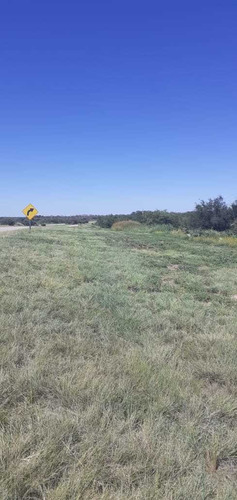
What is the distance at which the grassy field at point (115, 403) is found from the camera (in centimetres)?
208

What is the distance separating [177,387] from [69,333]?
1.99 metres

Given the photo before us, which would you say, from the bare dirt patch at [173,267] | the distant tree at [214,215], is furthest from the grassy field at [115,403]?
the distant tree at [214,215]

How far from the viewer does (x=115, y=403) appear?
2867 mm

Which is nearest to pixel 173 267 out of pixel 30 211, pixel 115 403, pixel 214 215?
pixel 115 403

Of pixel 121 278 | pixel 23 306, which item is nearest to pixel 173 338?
pixel 23 306

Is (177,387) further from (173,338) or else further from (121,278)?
(121,278)

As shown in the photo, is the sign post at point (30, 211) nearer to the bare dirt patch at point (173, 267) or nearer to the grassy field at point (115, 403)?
the bare dirt patch at point (173, 267)

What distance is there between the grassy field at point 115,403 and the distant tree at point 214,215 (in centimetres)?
4769

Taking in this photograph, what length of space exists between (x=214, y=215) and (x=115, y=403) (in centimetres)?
5208

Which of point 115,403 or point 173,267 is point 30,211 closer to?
point 173,267

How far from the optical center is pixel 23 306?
566cm

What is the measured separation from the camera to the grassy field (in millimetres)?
2076

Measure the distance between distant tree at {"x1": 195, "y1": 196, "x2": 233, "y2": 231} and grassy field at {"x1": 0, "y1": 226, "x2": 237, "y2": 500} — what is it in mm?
47693

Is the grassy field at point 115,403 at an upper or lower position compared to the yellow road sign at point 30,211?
lower
